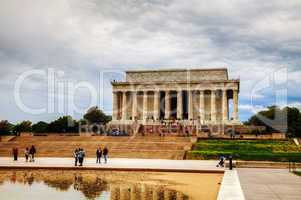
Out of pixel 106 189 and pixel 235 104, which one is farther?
pixel 235 104

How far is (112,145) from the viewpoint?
43.7 meters

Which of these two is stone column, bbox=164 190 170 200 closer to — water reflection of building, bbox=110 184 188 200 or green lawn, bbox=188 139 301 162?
water reflection of building, bbox=110 184 188 200

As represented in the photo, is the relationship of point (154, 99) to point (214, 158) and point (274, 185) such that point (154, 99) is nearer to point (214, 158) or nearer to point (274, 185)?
point (214, 158)

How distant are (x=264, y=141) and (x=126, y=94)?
35.3m

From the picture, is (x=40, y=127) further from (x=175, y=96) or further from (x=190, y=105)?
(x=190, y=105)

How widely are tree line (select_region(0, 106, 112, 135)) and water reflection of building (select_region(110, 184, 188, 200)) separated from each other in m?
62.1

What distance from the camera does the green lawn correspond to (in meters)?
32.2

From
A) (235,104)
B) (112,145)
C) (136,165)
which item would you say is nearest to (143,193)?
(136,165)

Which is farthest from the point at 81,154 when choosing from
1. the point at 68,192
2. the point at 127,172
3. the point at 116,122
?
the point at 116,122

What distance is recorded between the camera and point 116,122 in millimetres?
71750

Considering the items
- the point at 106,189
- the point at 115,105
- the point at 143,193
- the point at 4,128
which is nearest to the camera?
the point at 143,193

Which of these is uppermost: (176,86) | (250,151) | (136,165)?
(176,86)

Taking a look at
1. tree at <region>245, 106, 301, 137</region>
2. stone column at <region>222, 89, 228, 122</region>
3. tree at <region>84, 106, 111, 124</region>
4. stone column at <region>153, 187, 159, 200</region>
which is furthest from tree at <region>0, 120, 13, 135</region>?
stone column at <region>153, 187, 159, 200</region>

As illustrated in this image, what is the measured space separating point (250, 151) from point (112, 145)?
1523cm
